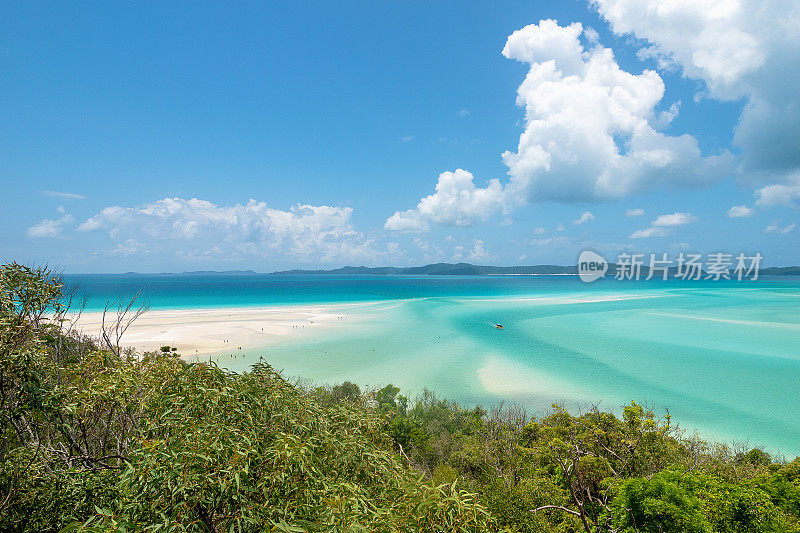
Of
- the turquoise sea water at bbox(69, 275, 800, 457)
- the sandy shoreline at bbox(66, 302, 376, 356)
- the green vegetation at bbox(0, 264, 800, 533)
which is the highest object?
the green vegetation at bbox(0, 264, 800, 533)

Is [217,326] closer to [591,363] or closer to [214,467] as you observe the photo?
[591,363]

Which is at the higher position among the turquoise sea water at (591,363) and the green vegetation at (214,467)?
the green vegetation at (214,467)

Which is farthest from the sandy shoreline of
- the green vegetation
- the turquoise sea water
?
the green vegetation

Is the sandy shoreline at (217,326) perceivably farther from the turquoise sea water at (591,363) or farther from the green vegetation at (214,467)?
the green vegetation at (214,467)

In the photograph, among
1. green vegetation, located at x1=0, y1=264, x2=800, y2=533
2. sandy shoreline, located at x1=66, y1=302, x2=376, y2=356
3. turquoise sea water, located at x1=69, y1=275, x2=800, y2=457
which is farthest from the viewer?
sandy shoreline, located at x1=66, y1=302, x2=376, y2=356

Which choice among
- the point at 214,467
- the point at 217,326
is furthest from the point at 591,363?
the point at 217,326

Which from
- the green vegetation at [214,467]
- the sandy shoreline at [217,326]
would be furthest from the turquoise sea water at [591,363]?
the green vegetation at [214,467]

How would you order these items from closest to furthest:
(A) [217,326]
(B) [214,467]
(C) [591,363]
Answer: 1. (B) [214,467]
2. (C) [591,363]
3. (A) [217,326]

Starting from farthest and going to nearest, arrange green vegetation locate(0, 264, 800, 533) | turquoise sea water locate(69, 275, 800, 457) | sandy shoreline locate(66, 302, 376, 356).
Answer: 1. sandy shoreline locate(66, 302, 376, 356)
2. turquoise sea water locate(69, 275, 800, 457)
3. green vegetation locate(0, 264, 800, 533)

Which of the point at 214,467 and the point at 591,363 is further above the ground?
the point at 214,467

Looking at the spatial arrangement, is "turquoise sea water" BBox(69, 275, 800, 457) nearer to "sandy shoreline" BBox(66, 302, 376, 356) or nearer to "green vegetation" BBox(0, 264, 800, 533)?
"sandy shoreline" BBox(66, 302, 376, 356)
